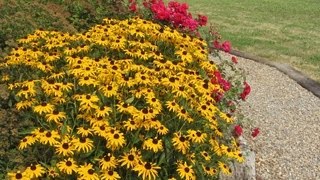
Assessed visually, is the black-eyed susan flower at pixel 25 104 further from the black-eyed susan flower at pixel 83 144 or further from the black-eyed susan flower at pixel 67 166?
the black-eyed susan flower at pixel 67 166

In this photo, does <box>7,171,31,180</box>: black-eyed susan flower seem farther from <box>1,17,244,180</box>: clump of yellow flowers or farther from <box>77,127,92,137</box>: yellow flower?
<box>77,127,92,137</box>: yellow flower

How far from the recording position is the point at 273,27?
42.8ft

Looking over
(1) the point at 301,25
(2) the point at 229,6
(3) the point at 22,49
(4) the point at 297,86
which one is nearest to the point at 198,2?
(2) the point at 229,6

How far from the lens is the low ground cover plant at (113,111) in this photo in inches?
136

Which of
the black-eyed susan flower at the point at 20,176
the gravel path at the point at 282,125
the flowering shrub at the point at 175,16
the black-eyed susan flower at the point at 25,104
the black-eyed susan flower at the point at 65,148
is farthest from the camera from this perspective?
the flowering shrub at the point at 175,16

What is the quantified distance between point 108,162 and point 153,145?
31cm

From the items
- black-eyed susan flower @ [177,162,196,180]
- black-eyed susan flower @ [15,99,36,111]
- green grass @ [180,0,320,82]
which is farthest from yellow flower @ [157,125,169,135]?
green grass @ [180,0,320,82]

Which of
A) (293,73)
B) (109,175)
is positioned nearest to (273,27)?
(293,73)

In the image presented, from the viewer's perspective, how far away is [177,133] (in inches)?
143

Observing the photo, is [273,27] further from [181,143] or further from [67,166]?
[67,166]

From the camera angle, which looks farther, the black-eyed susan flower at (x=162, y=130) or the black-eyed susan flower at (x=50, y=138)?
the black-eyed susan flower at (x=162, y=130)

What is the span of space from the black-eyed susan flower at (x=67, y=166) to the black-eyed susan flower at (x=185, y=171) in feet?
2.07

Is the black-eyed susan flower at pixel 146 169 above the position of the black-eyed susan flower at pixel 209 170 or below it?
above

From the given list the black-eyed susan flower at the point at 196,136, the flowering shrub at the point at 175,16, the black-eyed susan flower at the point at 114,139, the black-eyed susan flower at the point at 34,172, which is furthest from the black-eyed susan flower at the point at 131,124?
the flowering shrub at the point at 175,16
